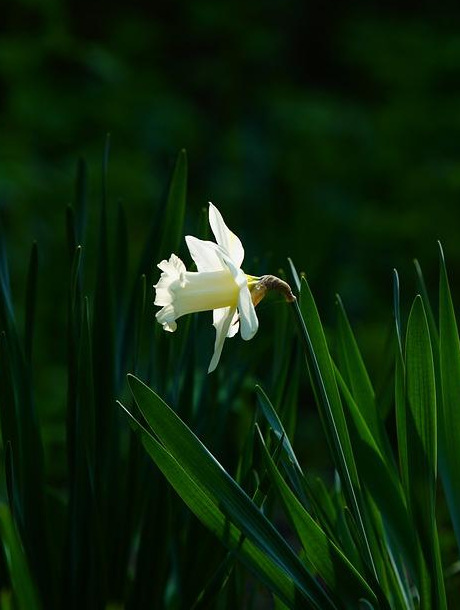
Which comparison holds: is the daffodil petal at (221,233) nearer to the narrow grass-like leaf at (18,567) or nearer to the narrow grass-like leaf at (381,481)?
the narrow grass-like leaf at (381,481)

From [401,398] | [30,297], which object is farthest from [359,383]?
[30,297]

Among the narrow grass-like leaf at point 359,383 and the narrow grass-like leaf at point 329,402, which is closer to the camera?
the narrow grass-like leaf at point 329,402

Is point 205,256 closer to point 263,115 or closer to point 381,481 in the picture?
point 381,481

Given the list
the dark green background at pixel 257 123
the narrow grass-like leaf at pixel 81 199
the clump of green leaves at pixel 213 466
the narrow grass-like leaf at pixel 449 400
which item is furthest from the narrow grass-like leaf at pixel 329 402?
the dark green background at pixel 257 123

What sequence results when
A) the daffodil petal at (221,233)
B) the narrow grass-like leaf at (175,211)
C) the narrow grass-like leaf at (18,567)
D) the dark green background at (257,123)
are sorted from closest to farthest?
the narrow grass-like leaf at (18,567) < the daffodil petal at (221,233) < the narrow grass-like leaf at (175,211) < the dark green background at (257,123)

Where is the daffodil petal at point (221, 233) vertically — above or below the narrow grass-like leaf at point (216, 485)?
above
